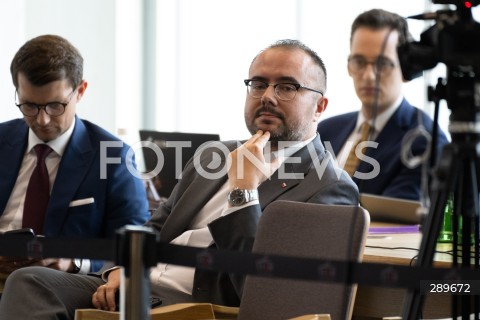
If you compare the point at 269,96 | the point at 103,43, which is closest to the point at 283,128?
the point at 269,96

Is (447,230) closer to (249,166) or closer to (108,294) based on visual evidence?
(249,166)

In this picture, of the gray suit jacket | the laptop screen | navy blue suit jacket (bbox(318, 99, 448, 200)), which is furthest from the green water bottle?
the laptop screen

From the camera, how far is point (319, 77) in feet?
10.6

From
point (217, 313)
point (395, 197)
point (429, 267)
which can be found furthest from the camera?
point (395, 197)

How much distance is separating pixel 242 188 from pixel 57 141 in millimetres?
975

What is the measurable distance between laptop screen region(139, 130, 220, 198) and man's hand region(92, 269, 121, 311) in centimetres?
101

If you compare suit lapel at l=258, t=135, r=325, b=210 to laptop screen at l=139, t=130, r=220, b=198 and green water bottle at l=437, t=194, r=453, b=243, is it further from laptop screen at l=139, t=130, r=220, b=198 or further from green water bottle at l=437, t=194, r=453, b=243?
laptop screen at l=139, t=130, r=220, b=198

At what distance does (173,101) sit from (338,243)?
16.3 feet

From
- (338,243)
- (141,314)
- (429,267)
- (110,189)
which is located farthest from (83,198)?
(429,267)

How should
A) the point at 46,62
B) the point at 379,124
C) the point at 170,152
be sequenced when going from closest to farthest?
the point at 46,62, the point at 170,152, the point at 379,124

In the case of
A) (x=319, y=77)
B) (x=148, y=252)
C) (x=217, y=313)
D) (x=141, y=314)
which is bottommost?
(x=217, y=313)

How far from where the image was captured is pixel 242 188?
290 centimetres

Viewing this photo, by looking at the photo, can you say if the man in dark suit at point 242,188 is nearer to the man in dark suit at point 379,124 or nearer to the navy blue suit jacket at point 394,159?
the man in dark suit at point 379,124

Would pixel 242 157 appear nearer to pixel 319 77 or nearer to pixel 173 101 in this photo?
pixel 319 77
